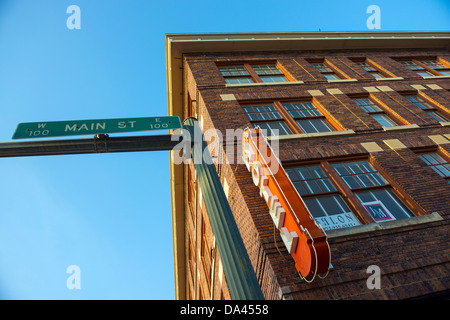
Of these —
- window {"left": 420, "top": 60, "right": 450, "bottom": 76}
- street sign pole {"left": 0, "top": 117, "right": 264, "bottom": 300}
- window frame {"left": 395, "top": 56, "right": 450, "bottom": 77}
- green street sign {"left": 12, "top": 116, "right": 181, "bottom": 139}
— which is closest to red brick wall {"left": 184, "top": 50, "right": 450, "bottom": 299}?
window frame {"left": 395, "top": 56, "right": 450, "bottom": 77}

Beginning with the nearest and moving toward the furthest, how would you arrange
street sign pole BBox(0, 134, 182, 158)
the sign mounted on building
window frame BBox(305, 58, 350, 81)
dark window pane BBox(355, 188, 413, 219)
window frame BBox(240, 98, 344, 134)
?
the sign mounted on building
street sign pole BBox(0, 134, 182, 158)
dark window pane BBox(355, 188, 413, 219)
window frame BBox(240, 98, 344, 134)
window frame BBox(305, 58, 350, 81)

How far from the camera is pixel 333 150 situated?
37.7 ft

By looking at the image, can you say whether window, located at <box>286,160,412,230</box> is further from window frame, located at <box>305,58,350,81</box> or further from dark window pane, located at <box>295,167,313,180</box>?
window frame, located at <box>305,58,350,81</box>

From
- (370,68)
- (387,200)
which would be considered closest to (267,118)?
(387,200)

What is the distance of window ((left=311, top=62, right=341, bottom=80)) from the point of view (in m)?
17.7

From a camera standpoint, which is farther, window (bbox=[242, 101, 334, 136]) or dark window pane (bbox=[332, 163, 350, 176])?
window (bbox=[242, 101, 334, 136])

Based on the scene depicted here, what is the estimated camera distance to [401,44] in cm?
2117

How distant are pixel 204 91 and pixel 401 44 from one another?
47.6 feet

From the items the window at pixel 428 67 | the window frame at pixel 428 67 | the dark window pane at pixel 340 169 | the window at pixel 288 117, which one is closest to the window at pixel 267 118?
the window at pixel 288 117

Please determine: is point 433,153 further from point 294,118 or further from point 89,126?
point 89,126

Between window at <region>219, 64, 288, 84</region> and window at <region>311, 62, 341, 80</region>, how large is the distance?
2372 mm

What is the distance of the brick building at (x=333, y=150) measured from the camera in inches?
307

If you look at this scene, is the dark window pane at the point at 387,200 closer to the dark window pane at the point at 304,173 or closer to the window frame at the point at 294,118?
the dark window pane at the point at 304,173
